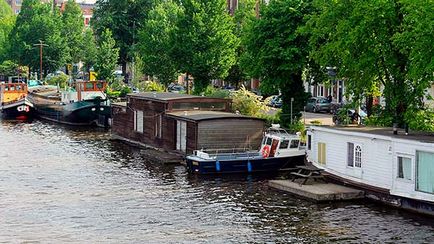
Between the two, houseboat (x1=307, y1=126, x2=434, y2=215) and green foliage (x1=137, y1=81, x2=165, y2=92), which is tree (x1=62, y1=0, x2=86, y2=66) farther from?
houseboat (x1=307, y1=126, x2=434, y2=215)

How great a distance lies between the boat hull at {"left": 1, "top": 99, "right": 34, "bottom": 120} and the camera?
99.4 m

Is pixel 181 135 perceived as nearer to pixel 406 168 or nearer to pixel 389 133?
pixel 389 133

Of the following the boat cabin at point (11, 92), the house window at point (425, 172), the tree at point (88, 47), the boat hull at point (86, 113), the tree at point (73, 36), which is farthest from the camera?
the tree at point (73, 36)

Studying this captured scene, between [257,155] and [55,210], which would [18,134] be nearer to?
[257,155]

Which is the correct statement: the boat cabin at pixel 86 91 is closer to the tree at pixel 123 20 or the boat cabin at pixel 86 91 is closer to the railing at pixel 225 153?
the tree at pixel 123 20

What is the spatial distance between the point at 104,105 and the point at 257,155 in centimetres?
3846

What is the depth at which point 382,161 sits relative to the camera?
42281mm

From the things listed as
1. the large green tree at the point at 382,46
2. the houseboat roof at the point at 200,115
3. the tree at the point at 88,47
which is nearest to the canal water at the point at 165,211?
the houseboat roof at the point at 200,115

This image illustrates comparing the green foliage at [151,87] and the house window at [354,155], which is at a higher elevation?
the green foliage at [151,87]

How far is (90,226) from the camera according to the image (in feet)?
124

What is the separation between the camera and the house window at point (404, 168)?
133 ft

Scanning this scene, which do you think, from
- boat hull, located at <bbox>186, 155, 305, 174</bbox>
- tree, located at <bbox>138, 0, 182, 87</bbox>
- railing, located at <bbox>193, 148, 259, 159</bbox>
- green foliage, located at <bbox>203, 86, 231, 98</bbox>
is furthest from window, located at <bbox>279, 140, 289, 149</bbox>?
tree, located at <bbox>138, 0, 182, 87</bbox>

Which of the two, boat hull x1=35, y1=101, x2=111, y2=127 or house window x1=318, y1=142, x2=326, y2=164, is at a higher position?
boat hull x1=35, y1=101, x2=111, y2=127

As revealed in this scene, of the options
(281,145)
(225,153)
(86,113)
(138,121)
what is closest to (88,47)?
(86,113)
